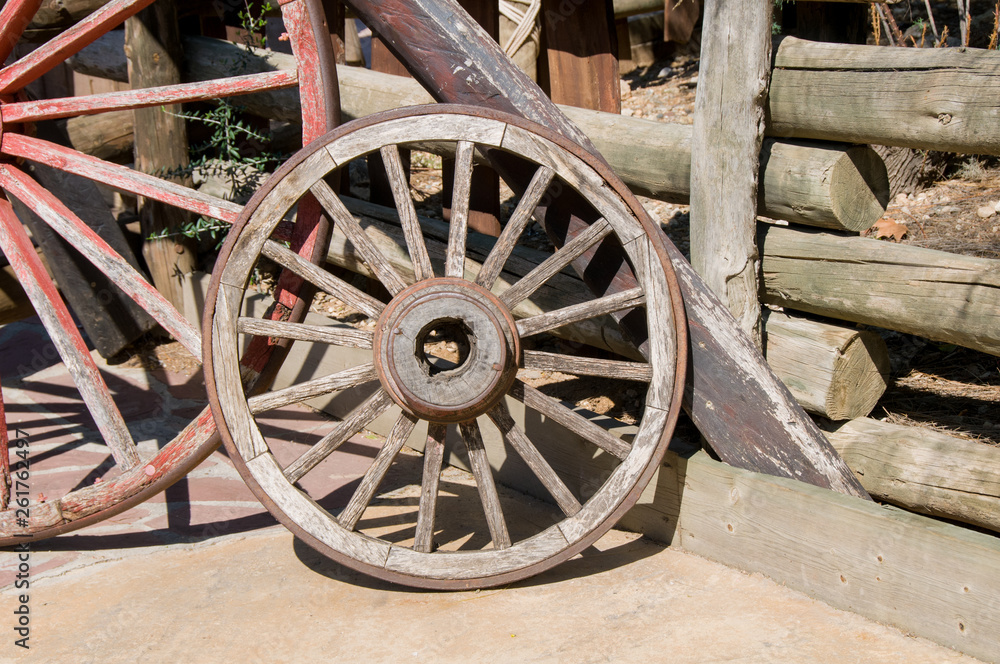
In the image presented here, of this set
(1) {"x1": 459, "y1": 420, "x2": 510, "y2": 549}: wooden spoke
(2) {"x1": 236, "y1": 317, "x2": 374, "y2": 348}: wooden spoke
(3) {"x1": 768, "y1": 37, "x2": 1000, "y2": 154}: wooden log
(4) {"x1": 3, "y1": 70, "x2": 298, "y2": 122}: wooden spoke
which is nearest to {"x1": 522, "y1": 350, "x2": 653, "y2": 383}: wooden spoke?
(1) {"x1": 459, "y1": 420, "x2": 510, "y2": 549}: wooden spoke

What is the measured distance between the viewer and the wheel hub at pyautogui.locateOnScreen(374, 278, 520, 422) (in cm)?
244

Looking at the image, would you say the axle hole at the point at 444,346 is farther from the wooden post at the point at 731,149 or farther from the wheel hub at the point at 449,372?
the wooden post at the point at 731,149

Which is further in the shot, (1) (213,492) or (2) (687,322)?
(1) (213,492)

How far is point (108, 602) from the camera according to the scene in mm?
2561

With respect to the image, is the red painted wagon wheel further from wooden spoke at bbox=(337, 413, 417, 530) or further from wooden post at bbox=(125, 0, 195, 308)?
wooden post at bbox=(125, 0, 195, 308)

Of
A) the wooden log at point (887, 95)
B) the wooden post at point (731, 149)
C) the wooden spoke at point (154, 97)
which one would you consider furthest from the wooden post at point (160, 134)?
the wooden log at point (887, 95)

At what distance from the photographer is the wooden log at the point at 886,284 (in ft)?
8.01

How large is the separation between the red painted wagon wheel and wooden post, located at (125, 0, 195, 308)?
1089 mm

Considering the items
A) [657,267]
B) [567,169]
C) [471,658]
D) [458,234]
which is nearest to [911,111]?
[657,267]

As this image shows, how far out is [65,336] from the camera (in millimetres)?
2887

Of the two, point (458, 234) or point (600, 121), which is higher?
A: point (600, 121)

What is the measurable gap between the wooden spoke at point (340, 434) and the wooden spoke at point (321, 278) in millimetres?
273

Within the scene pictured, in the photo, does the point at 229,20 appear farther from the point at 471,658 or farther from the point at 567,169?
the point at 471,658

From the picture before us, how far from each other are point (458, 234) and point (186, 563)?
1502mm
